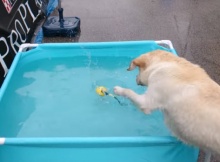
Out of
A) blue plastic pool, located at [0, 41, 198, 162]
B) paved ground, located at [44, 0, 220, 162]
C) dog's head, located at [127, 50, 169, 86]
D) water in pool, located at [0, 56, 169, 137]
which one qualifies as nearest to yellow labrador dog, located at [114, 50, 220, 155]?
dog's head, located at [127, 50, 169, 86]

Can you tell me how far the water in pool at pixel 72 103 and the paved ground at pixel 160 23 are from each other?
1.20m

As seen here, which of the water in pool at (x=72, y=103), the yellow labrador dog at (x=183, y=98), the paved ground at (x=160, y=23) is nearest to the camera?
the yellow labrador dog at (x=183, y=98)

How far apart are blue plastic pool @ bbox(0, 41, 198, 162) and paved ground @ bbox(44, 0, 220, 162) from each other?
1.16m

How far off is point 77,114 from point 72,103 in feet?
0.70

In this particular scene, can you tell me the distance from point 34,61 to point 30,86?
0.48 m

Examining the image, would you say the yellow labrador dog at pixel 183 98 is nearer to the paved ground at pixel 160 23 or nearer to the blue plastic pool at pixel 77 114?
the blue plastic pool at pixel 77 114

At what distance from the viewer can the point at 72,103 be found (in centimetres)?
362

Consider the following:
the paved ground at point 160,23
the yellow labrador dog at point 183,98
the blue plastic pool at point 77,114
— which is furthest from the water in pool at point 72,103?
the paved ground at point 160,23

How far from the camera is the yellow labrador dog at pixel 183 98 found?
2.12m

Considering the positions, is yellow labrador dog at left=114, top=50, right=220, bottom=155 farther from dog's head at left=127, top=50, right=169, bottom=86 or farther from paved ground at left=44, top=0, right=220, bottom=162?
paved ground at left=44, top=0, right=220, bottom=162

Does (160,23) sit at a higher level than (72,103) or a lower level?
higher

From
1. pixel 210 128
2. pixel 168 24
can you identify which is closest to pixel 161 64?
pixel 210 128

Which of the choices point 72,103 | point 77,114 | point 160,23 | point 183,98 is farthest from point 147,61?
point 160,23

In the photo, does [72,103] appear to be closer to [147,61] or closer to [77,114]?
[77,114]
